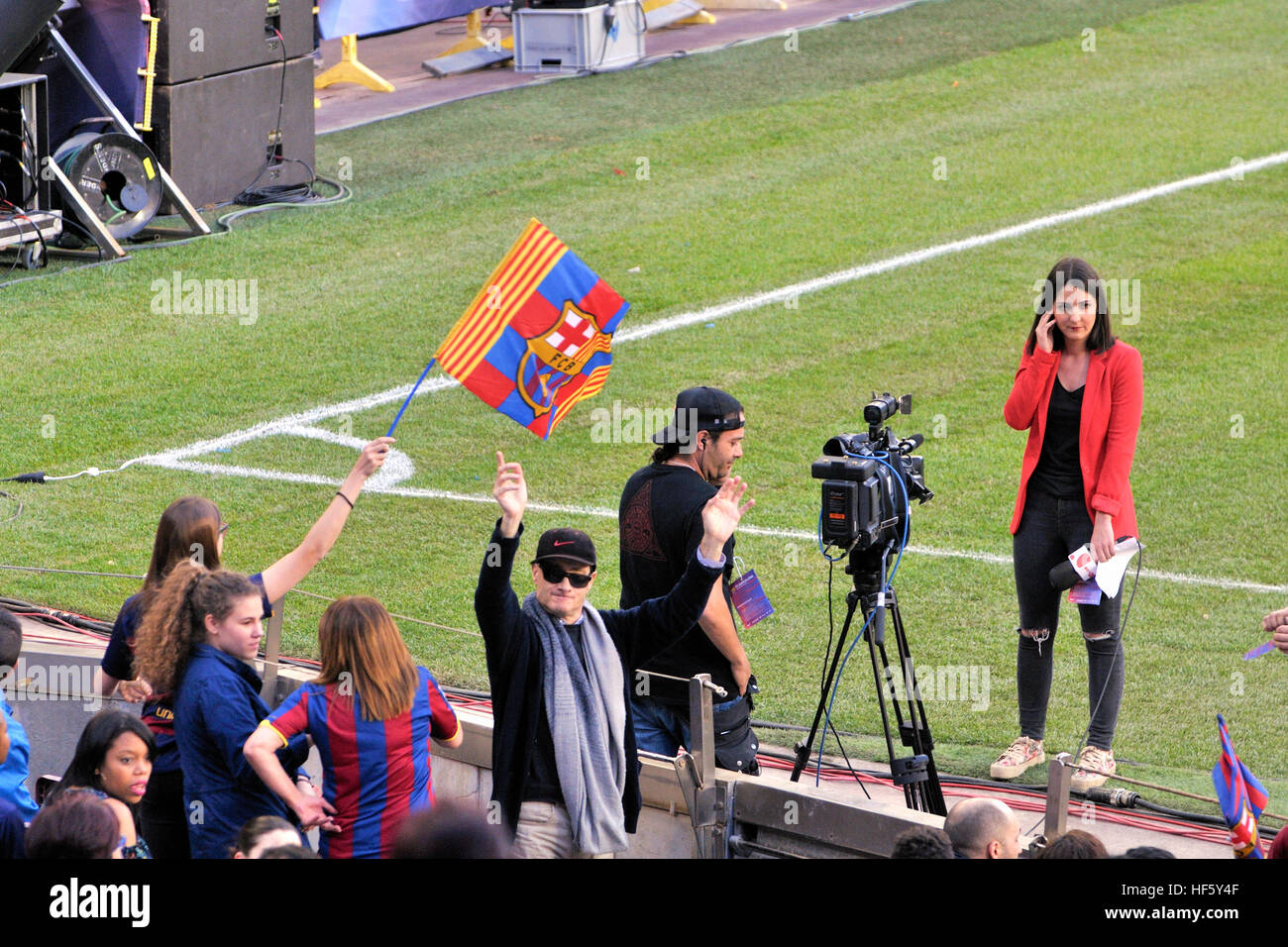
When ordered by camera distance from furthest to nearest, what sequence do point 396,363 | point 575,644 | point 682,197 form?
point 682,197 → point 396,363 → point 575,644

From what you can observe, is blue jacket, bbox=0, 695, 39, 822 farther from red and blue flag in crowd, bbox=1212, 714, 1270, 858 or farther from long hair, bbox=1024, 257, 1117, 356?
long hair, bbox=1024, 257, 1117, 356

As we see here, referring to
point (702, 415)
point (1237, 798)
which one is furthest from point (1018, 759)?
point (1237, 798)

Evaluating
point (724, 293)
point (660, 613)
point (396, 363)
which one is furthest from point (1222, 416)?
point (660, 613)

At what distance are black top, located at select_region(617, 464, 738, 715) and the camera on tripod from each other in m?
0.45

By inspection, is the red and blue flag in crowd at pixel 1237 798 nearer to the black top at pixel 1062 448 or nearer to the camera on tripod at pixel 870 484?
the camera on tripod at pixel 870 484

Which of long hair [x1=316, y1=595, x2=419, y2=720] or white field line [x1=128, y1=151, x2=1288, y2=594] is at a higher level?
white field line [x1=128, y1=151, x2=1288, y2=594]

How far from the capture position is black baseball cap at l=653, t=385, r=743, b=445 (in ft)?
20.4

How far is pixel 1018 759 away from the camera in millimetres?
7398

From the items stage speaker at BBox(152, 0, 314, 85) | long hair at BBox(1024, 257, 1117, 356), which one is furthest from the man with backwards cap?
stage speaker at BBox(152, 0, 314, 85)

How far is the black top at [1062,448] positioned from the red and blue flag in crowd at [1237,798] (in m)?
2.42

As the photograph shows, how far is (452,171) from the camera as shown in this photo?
17891 millimetres

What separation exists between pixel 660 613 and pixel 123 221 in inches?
435
